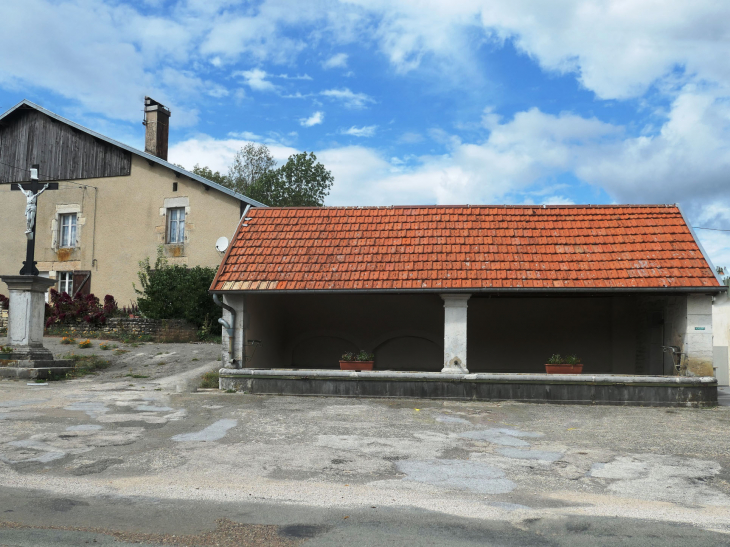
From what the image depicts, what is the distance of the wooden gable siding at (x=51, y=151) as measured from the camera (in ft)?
75.0

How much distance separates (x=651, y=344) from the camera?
1396 cm

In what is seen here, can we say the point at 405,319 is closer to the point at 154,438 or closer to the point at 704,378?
the point at 704,378

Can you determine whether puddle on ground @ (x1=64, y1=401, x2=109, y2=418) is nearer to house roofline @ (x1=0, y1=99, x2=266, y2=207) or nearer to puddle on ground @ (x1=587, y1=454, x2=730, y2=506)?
puddle on ground @ (x1=587, y1=454, x2=730, y2=506)

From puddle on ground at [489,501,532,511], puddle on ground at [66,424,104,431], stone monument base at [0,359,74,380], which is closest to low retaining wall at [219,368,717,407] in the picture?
puddle on ground at [66,424,104,431]

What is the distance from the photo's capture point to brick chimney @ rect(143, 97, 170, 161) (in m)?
23.9

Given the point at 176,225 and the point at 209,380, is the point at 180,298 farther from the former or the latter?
the point at 209,380

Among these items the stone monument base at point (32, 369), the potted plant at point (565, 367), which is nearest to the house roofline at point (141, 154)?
the stone monument base at point (32, 369)

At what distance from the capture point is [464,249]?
12.6m

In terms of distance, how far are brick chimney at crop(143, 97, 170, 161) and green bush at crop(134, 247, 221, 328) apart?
6.33 meters

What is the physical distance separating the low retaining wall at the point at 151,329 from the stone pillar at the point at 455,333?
372 inches

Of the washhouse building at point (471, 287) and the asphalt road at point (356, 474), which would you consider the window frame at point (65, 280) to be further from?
the asphalt road at point (356, 474)

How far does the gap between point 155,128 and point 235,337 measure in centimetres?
1433

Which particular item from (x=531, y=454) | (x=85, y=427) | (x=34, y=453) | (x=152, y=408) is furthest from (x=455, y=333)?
(x=34, y=453)

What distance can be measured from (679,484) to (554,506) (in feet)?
5.04
